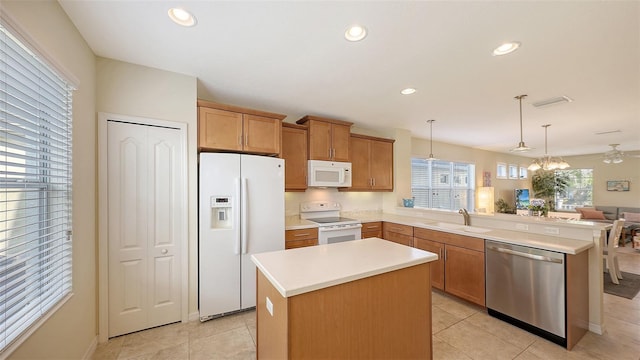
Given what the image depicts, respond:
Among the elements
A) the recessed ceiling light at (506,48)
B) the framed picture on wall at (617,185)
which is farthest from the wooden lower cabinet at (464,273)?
the framed picture on wall at (617,185)

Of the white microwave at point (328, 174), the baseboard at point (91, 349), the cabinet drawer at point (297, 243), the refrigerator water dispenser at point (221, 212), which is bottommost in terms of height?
the baseboard at point (91, 349)

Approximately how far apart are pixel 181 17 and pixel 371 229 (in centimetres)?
353

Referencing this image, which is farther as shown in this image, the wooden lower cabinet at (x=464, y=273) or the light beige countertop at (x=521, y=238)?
the wooden lower cabinet at (x=464, y=273)

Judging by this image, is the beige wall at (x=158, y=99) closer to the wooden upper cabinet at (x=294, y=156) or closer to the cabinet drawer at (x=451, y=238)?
the wooden upper cabinet at (x=294, y=156)

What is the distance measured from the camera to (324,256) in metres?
1.77

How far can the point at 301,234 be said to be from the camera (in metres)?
3.24

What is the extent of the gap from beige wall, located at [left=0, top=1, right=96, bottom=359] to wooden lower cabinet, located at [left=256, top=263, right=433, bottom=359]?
1219 millimetres

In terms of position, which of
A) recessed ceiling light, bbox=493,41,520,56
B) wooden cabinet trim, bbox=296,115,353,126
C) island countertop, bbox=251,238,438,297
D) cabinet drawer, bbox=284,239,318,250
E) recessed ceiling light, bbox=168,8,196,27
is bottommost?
cabinet drawer, bbox=284,239,318,250

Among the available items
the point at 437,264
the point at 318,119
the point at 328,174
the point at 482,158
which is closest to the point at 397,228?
the point at 437,264

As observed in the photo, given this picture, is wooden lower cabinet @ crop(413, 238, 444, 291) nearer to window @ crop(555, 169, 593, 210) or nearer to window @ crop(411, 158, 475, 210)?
window @ crop(411, 158, 475, 210)

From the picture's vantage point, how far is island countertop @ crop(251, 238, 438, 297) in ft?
4.34

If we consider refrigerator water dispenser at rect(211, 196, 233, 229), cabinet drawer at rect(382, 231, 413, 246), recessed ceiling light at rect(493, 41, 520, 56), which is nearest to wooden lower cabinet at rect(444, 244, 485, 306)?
cabinet drawer at rect(382, 231, 413, 246)

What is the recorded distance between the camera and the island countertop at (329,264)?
132 cm

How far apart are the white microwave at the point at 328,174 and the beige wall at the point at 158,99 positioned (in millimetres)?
1623
